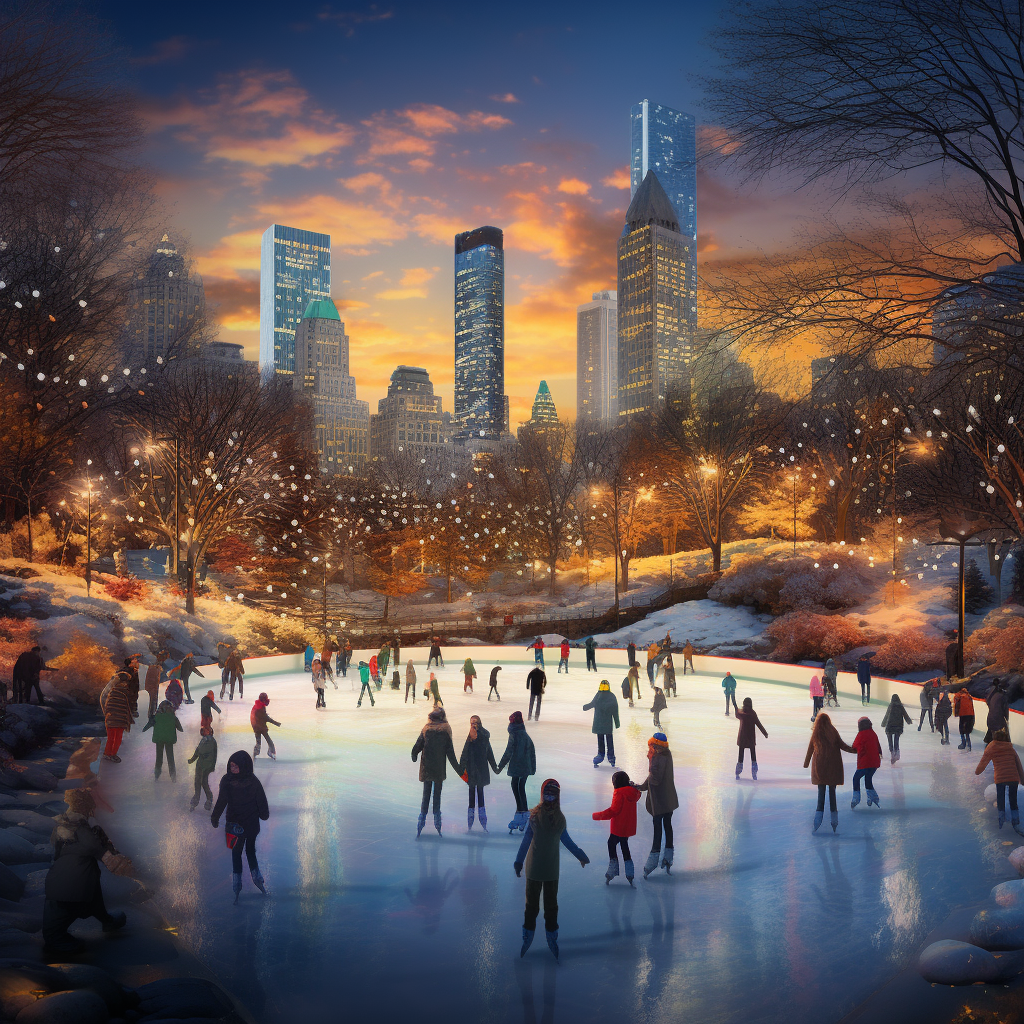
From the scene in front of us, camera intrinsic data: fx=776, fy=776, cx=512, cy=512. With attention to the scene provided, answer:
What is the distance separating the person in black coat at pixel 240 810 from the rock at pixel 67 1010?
2.70m

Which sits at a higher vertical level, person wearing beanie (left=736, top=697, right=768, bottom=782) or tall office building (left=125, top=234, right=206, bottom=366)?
tall office building (left=125, top=234, right=206, bottom=366)

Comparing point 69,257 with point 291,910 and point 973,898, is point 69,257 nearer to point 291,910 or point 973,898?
point 291,910

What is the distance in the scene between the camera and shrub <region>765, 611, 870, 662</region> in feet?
94.3

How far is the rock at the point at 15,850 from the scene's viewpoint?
26.1ft

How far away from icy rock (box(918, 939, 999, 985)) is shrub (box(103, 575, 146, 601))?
27.3 metres

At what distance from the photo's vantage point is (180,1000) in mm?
5180

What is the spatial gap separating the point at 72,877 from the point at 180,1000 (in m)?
1.56

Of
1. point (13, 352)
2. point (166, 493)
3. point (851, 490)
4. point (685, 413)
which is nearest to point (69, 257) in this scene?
point (13, 352)

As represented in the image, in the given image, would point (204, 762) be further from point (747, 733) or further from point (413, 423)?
point (413, 423)

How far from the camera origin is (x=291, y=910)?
723cm

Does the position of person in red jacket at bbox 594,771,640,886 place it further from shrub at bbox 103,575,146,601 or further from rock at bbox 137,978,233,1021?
shrub at bbox 103,575,146,601

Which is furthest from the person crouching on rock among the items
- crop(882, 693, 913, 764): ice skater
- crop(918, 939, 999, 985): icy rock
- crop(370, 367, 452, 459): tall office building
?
crop(370, 367, 452, 459): tall office building

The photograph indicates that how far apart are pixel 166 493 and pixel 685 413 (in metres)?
29.2

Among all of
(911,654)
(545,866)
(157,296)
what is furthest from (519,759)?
(157,296)
